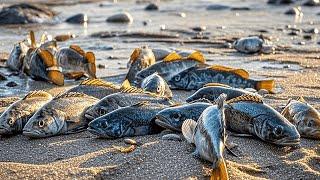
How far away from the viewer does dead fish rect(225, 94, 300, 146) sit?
483 centimetres

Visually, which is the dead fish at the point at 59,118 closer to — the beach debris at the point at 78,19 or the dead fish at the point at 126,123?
the dead fish at the point at 126,123

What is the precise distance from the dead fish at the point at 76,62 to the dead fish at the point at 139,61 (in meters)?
0.63

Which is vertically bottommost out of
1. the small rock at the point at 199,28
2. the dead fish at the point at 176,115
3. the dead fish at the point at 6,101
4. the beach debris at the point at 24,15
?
the dead fish at the point at 6,101

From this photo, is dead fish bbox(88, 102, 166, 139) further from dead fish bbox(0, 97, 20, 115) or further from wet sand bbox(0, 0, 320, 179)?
dead fish bbox(0, 97, 20, 115)

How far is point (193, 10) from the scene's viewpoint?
20.1 metres

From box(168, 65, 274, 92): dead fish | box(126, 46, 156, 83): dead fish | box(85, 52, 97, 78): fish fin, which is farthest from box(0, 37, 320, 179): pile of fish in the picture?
box(85, 52, 97, 78): fish fin

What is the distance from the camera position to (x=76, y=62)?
8.72m

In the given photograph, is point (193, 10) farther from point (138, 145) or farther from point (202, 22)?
point (138, 145)

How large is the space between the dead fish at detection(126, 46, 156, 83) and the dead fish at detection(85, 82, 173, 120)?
2142mm

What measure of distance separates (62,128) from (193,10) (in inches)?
597

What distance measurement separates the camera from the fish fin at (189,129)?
4.80m

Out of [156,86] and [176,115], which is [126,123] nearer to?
[176,115]

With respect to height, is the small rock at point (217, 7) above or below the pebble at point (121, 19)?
above

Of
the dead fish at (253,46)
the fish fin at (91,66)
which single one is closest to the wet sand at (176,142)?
the dead fish at (253,46)
